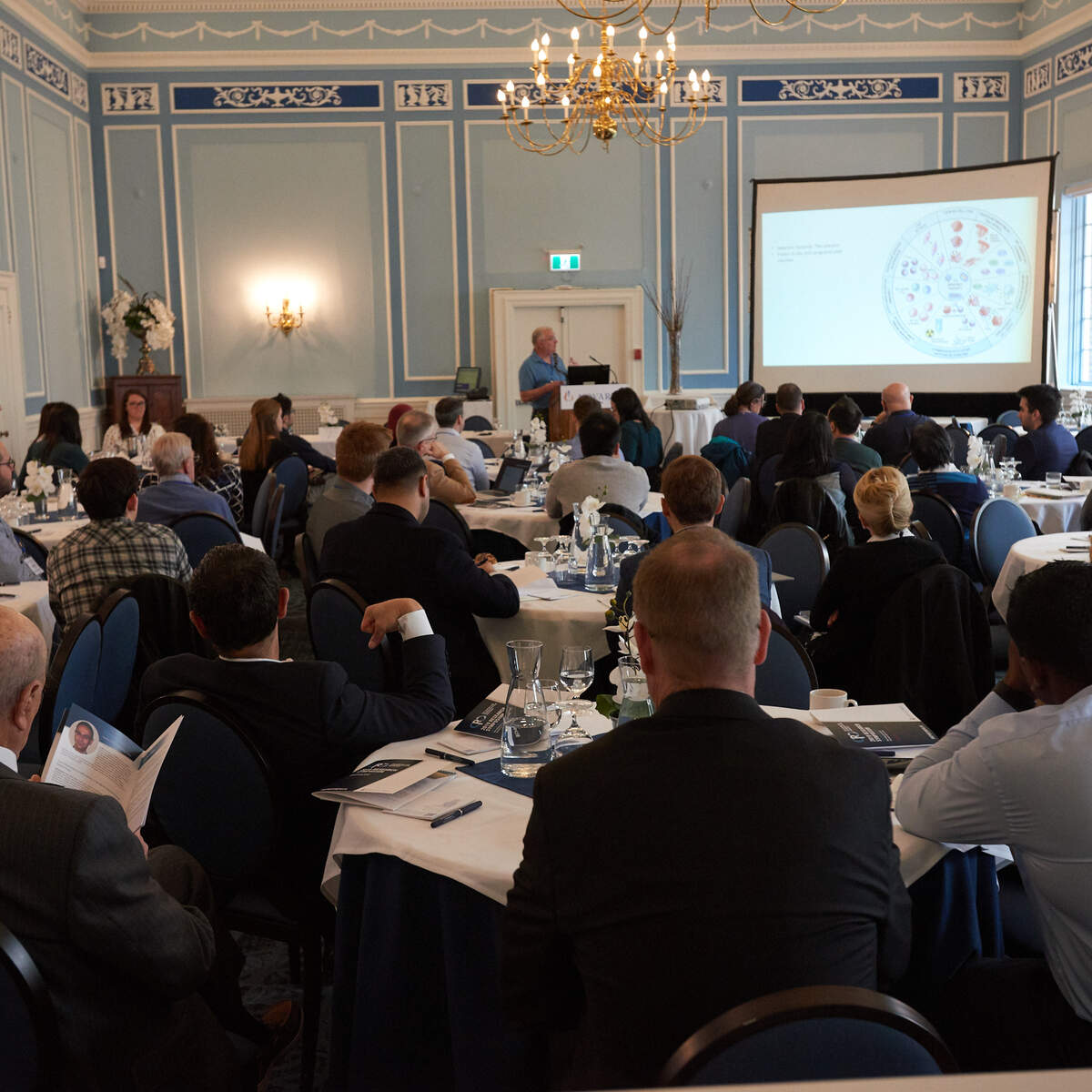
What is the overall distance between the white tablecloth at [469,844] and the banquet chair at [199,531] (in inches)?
126

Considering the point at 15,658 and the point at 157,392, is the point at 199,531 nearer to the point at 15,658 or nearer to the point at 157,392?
the point at 15,658

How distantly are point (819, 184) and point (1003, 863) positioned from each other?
1122cm

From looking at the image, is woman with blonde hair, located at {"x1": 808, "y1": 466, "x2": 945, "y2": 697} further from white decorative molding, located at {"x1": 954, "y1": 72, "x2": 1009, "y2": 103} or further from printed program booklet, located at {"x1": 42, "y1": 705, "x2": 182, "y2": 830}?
white decorative molding, located at {"x1": 954, "y1": 72, "x2": 1009, "y2": 103}

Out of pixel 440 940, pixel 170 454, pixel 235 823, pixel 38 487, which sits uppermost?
pixel 170 454

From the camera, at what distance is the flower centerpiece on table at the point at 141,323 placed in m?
12.3

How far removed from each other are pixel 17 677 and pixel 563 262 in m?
→ 11.8

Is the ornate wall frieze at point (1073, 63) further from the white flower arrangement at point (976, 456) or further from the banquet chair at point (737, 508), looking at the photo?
the banquet chair at point (737, 508)

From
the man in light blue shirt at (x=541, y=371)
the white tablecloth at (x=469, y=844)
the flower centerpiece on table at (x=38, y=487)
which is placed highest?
the man in light blue shirt at (x=541, y=371)

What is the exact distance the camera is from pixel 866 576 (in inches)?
154

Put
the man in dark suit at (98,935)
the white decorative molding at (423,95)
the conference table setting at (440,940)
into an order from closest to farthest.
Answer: the man in dark suit at (98,935)
the conference table setting at (440,940)
the white decorative molding at (423,95)

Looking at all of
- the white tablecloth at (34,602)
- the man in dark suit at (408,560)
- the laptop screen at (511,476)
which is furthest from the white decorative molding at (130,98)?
the man in dark suit at (408,560)

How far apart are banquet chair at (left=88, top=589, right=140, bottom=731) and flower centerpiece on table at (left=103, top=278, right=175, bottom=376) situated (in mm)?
9300

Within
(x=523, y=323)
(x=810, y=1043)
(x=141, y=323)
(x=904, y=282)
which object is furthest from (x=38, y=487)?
(x=904, y=282)

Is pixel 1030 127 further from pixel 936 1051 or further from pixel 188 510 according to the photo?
pixel 936 1051
